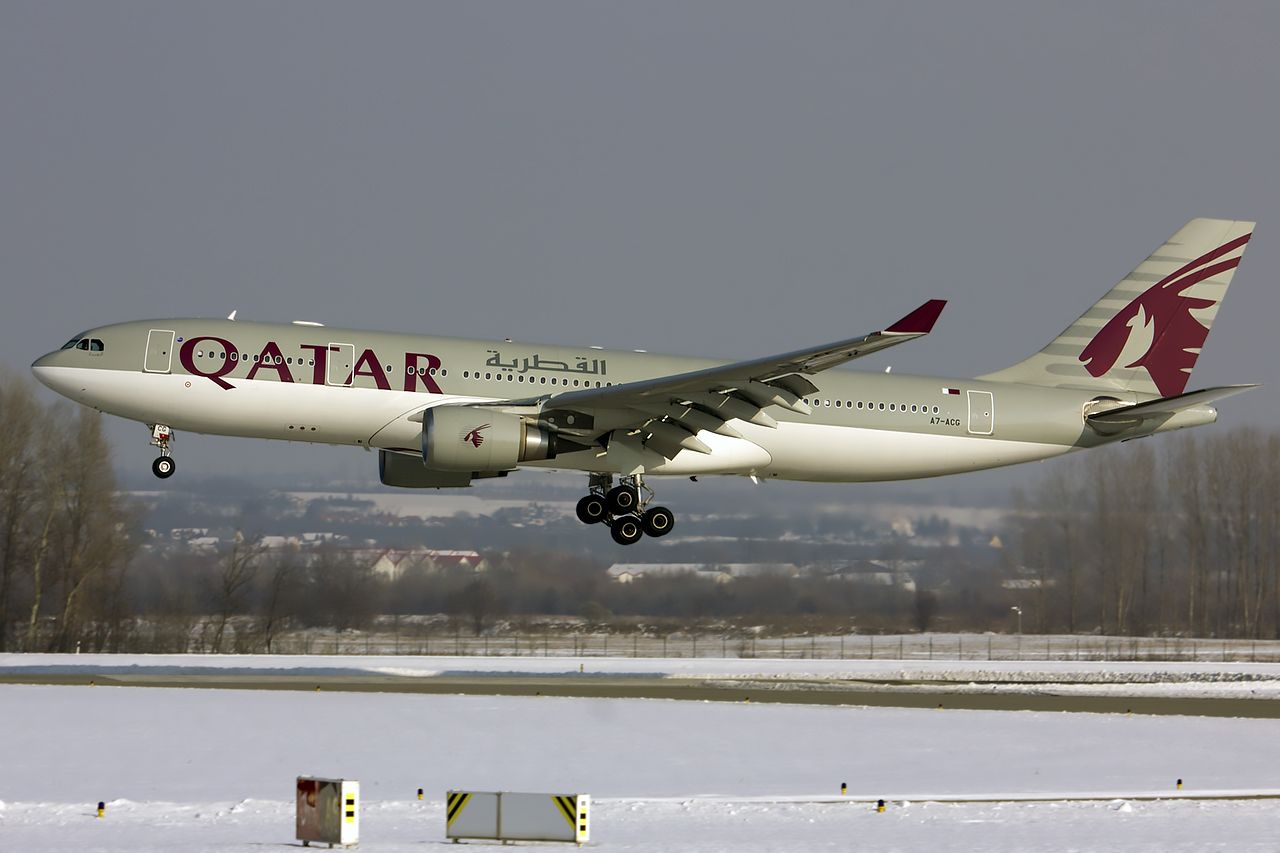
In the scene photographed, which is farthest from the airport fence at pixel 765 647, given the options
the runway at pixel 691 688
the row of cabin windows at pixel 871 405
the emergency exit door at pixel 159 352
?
the emergency exit door at pixel 159 352

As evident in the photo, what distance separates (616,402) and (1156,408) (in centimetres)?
1222

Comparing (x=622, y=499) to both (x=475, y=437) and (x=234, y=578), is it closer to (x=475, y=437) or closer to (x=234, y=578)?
(x=475, y=437)

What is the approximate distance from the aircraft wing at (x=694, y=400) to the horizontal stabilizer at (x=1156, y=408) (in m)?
7.93

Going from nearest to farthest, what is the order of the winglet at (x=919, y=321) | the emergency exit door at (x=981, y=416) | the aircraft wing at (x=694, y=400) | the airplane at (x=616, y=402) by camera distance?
the winglet at (x=919, y=321)
the aircraft wing at (x=694, y=400)
the airplane at (x=616, y=402)
the emergency exit door at (x=981, y=416)

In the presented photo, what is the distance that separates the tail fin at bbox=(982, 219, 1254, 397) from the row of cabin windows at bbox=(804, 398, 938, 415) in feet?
11.3

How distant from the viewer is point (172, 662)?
50.2m

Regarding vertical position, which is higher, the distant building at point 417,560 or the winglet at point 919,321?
the winglet at point 919,321

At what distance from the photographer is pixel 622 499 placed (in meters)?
34.8

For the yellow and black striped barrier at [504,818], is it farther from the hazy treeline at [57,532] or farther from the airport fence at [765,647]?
the hazy treeline at [57,532]

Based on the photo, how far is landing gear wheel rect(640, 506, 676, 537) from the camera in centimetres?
3516

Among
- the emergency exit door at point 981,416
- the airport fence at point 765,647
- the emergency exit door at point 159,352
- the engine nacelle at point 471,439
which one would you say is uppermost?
the emergency exit door at point 159,352

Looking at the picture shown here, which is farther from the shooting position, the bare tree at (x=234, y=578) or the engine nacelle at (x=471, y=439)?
the bare tree at (x=234, y=578)

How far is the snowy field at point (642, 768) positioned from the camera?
2303 centimetres

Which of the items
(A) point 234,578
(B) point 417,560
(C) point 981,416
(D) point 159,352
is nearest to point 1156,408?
(C) point 981,416
